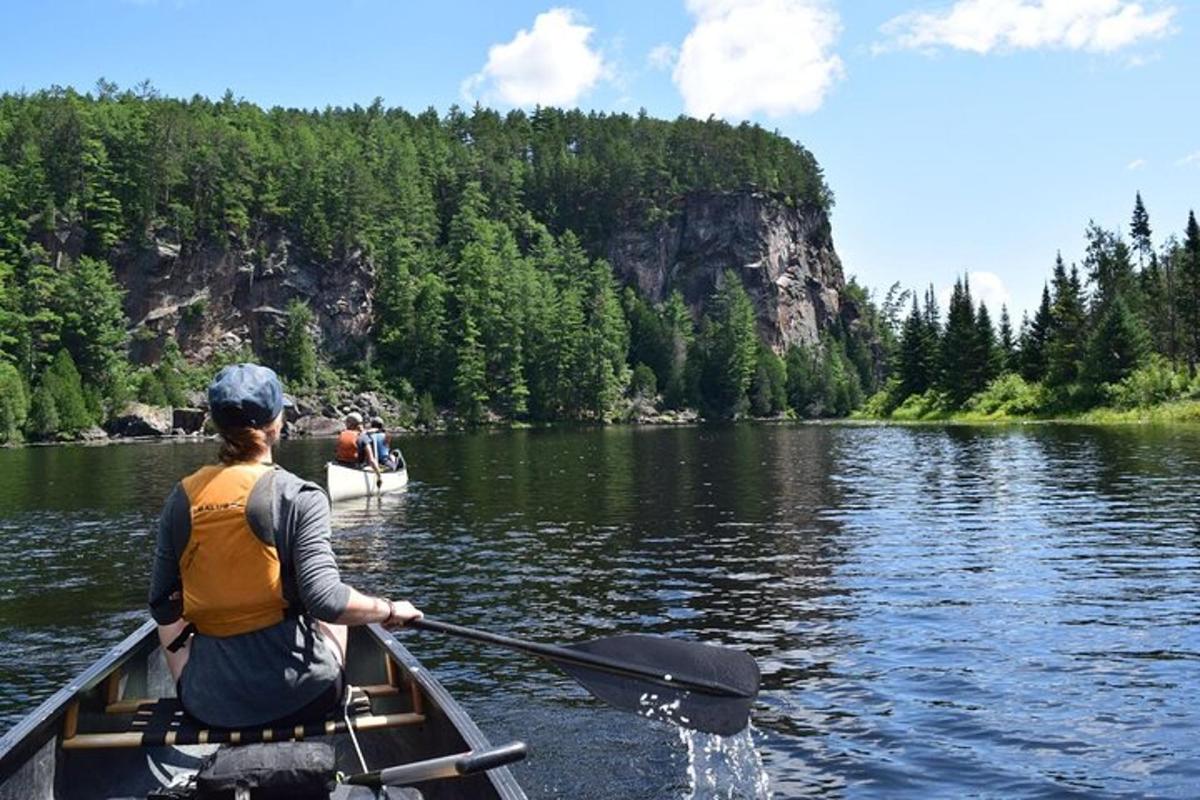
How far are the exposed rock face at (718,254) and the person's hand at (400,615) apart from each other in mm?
173733

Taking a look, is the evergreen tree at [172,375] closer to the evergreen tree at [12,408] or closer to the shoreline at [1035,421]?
the shoreline at [1035,421]

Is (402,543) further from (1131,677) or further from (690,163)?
(690,163)

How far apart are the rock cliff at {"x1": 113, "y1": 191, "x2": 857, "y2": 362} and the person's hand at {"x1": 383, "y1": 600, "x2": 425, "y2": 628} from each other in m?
118

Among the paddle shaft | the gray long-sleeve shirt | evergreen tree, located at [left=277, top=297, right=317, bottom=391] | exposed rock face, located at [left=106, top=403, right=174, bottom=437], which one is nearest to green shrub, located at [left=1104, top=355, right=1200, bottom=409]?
the paddle shaft

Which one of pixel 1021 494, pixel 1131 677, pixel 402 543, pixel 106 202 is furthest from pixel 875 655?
pixel 106 202

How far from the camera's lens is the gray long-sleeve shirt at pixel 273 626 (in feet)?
16.0

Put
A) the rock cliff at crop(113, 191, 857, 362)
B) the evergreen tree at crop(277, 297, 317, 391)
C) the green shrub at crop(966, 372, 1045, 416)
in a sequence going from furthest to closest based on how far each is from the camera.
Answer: the evergreen tree at crop(277, 297, 317, 391) < the rock cliff at crop(113, 191, 857, 362) < the green shrub at crop(966, 372, 1045, 416)

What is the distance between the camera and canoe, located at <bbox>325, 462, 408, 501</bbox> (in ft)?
98.4

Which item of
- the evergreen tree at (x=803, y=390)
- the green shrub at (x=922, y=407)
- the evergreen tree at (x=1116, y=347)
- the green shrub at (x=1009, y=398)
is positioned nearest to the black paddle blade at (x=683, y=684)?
the evergreen tree at (x=1116, y=347)

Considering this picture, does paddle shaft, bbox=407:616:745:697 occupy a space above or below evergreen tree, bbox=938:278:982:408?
below

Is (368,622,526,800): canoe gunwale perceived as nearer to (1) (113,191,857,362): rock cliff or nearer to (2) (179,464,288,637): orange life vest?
(2) (179,464,288,637): orange life vest

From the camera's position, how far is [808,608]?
15.3 m

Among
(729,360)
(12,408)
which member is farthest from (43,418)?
(729,360)

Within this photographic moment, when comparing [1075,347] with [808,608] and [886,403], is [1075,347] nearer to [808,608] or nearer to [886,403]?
[886,403]
